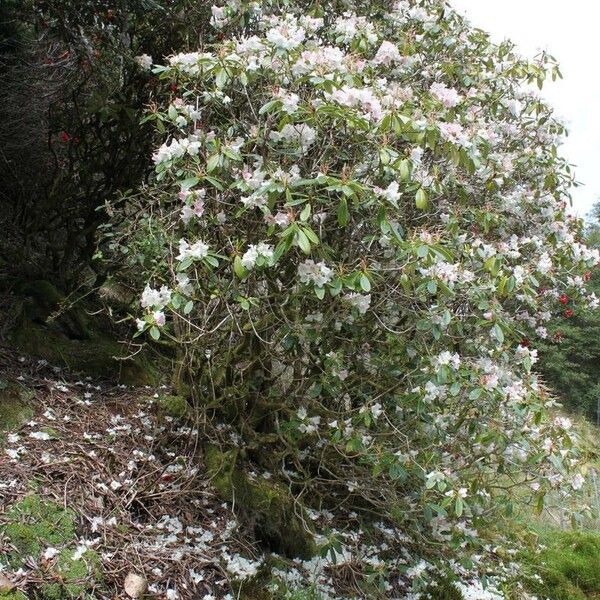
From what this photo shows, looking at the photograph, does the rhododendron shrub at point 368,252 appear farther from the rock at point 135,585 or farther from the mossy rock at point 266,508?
the rock at point 135,585

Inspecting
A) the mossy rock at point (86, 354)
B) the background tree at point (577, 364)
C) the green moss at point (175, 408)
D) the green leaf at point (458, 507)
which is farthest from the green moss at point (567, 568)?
the background tree at point (577, 364)

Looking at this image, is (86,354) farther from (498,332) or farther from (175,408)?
(498,332)

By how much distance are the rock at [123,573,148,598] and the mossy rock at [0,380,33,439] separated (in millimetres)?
1001

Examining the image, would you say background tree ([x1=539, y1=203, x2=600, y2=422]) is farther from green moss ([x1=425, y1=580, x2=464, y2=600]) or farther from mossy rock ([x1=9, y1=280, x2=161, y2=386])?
mossy rock ([x1=9, y1=280, x2=161, y2=386])

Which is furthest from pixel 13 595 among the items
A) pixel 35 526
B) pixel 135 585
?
pixel 135 585

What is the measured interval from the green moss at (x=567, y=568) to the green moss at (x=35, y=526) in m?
2.57

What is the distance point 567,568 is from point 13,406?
3.32 meters

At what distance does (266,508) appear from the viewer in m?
2.95

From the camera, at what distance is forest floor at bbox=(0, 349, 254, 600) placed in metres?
2.17

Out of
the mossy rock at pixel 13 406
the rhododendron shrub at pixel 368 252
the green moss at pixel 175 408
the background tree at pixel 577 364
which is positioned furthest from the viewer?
the background tree at pixel 577 364

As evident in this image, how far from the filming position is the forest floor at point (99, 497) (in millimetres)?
2174

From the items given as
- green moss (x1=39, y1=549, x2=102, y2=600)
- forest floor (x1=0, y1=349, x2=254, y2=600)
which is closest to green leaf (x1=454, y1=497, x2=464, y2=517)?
forest floor (x1=0, y1=349, x2=254, y2=600)

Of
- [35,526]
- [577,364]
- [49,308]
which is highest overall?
[577,364]

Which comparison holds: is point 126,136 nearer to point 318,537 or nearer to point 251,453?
point 251,453
